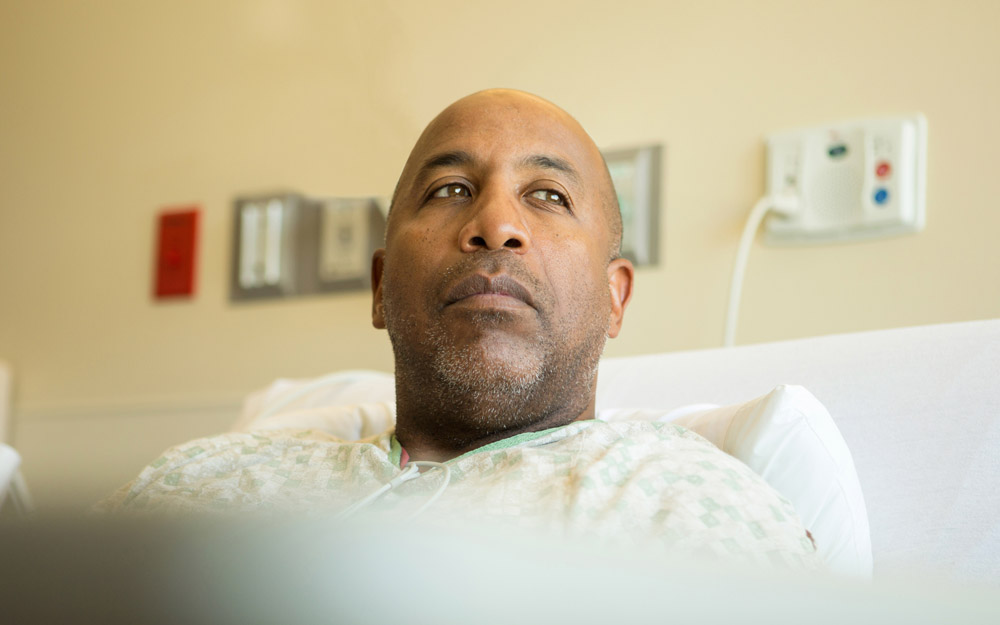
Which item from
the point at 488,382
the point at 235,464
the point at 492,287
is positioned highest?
the point at 492,287

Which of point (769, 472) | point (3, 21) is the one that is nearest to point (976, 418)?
point (769, 472)

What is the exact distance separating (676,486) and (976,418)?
36 cm

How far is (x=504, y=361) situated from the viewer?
102 centimetres

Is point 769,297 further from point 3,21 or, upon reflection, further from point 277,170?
point 3,21

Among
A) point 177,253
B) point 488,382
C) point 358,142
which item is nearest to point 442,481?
point 488,382

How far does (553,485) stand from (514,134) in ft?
1.56

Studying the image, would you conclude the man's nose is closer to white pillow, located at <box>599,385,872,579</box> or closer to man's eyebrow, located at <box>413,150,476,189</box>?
man's eyebrow, located at <box>413,150,476,189</box>

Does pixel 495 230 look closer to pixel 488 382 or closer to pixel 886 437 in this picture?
pixel 488 382

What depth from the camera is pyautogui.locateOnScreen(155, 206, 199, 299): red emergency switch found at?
78.7 inches

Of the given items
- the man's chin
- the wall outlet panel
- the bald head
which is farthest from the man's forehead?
the wall outlet panel

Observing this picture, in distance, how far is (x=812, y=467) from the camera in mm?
938

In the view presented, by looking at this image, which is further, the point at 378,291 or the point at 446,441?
the point at 378,291

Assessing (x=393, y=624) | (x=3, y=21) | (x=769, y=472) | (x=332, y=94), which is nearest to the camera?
(x=393, y=624)

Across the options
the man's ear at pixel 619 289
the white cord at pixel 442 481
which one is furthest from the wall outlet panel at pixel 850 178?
the white cord at pixel 442 481
